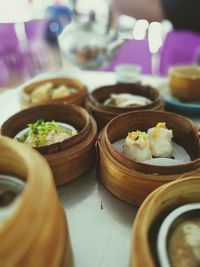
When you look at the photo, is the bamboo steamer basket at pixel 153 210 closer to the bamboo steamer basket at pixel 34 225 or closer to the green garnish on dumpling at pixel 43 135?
the bamboo steamer basket at pixel 34 225

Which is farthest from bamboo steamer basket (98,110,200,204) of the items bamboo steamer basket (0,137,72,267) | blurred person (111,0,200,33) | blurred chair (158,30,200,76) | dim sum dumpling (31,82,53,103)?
blurred chair (158,30,200,76)

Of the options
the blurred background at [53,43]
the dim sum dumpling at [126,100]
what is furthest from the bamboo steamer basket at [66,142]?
the blurred background at [53,43]

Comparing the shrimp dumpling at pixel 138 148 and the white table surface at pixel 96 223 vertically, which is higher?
the shrimp dumpling at pixel 138 148

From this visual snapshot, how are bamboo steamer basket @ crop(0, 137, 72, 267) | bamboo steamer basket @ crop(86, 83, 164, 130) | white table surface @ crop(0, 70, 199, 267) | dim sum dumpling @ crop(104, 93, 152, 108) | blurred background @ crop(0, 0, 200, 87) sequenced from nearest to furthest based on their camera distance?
bamboo steamer basket @ crop(0, 137, 72, 267)
white table surface @ crop(0, 70, 199, 267)
bamboo steamer basket @ crop(86, 83, 164, 130)
dim sum dumpling @ crop(104, 93, 152, 108)
blurred background @ crop(0, 0, 200, 87)

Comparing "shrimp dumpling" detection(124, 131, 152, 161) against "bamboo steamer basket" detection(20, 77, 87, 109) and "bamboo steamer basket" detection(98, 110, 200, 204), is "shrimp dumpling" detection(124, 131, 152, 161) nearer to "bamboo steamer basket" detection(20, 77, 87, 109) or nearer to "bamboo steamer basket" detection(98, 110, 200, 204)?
"bamboo steamer basket" detection(98, 110, 200, 204)

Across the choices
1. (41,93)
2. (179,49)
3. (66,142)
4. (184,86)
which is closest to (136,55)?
(179,49)

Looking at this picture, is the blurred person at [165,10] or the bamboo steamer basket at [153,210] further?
the blurred person at [165,10]
